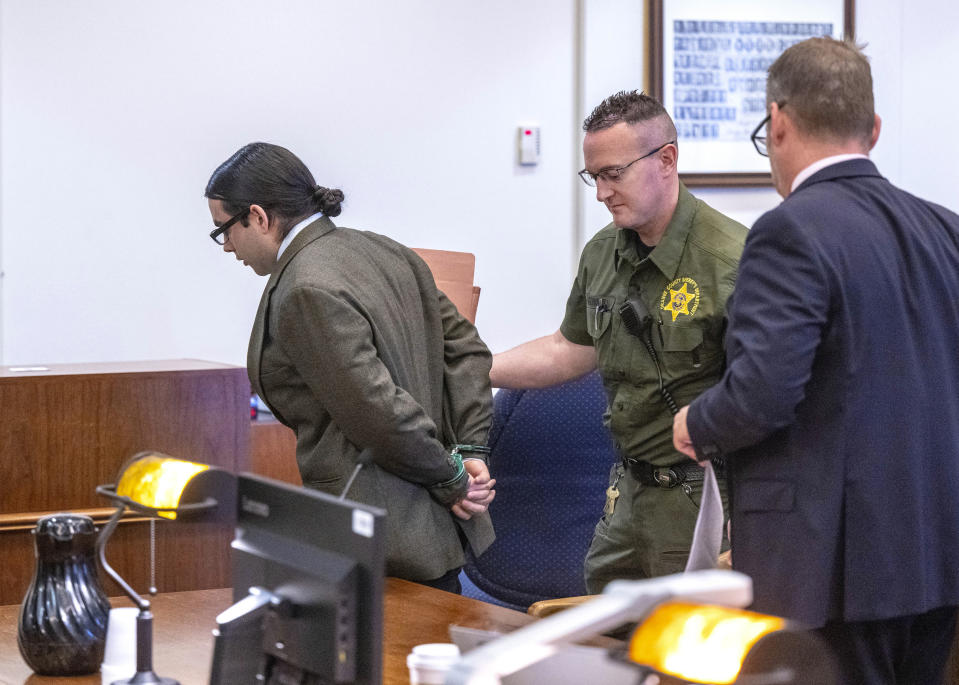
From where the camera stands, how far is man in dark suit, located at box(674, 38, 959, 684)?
66.2 inches

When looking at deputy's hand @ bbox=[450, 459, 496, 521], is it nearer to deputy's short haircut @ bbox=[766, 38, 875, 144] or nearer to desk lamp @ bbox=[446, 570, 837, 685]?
deputy's short haircut @ bbox=[766, 38, 875, 144]

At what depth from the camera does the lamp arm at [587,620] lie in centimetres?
77

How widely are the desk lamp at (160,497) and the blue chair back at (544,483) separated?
149 cm

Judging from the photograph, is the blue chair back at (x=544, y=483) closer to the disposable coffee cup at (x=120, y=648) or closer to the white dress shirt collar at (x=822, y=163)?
the white dress shirt collar at (x=822, y=163)

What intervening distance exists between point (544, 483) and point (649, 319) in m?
0.82

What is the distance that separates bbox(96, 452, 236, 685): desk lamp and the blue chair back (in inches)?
58.8

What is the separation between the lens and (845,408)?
5.55 feet

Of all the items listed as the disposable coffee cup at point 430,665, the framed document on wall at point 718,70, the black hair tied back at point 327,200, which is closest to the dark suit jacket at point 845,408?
the disposable coffee cup at point 430,665

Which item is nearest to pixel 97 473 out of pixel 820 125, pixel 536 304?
pixel 820 125

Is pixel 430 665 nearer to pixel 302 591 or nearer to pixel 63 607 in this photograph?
pixel 302 591

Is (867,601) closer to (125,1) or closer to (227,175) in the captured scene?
(227,175)

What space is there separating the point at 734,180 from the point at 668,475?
2.31 m

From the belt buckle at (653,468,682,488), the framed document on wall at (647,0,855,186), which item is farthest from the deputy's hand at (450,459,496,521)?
the framed document on wall at (647,0,855,186)

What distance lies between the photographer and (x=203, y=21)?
3773 mm
